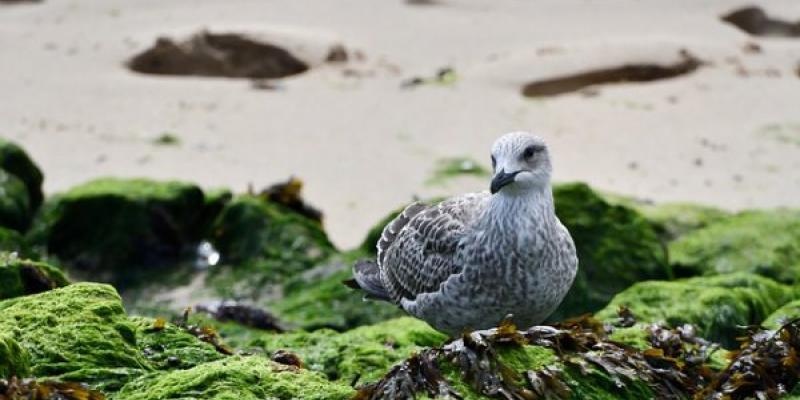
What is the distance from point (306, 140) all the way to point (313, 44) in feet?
8.56

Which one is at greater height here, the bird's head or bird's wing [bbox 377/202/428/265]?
the bird's head

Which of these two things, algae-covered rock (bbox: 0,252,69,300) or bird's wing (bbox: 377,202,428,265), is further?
bird's wing (bbox: 377,202,428,265)

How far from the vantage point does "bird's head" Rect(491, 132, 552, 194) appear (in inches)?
242

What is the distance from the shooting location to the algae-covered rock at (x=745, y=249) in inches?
346

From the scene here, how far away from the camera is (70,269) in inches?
392

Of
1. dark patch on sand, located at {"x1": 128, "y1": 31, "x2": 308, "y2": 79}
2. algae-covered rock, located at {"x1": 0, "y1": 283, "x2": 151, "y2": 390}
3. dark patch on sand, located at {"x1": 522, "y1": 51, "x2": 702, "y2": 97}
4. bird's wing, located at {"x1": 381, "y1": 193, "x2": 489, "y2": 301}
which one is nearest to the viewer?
algae-covered rock, located at {"x1": 0, "y1": 283, "x2": 151, "y2": 390}

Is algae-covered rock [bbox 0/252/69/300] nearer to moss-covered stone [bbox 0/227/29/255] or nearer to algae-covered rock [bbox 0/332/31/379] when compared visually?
algae-covered rock [bbox 0/332/31/379]

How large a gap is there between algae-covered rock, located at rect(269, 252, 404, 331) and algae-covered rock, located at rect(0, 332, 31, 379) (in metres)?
3.94

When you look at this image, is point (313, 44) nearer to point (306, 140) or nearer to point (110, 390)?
point (306, 140)

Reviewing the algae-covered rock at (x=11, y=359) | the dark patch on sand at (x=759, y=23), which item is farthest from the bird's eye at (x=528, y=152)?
the dark patch on sand at (x=759, y=23)

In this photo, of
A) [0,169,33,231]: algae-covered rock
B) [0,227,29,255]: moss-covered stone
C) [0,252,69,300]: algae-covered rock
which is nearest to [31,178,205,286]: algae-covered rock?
[0,169,33,231]: algae-covered rock

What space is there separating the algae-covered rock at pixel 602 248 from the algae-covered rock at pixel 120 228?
3040 millimetres

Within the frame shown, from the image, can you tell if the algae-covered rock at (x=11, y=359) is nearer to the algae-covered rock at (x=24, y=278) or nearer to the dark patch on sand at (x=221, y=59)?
the algae-covered rock at (x=24, y=278)

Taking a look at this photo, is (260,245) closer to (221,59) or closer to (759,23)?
(221,59)
